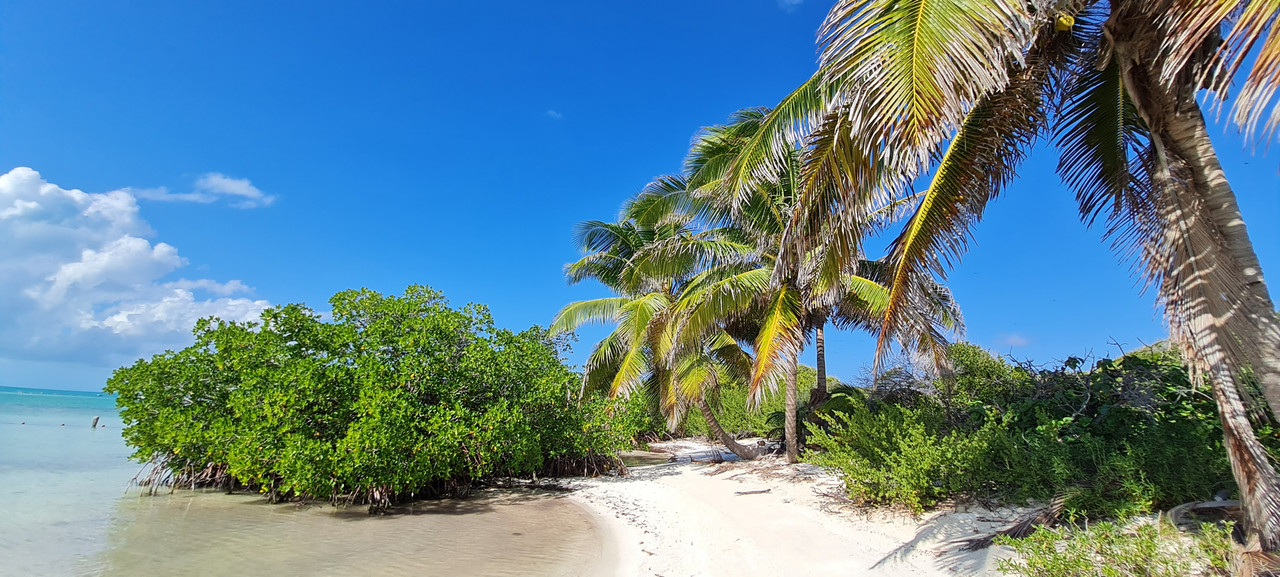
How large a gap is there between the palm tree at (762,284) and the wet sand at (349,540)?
433 centimetres

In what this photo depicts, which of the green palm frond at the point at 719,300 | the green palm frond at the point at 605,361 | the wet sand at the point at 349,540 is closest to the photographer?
the wet sand at the point at 349,540

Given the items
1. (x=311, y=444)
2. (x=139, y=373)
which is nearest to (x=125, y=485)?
(x=139, y=373)

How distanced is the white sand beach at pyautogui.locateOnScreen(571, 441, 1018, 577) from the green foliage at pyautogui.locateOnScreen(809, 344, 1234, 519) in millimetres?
454

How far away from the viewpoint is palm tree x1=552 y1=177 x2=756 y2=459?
1423 centimetres

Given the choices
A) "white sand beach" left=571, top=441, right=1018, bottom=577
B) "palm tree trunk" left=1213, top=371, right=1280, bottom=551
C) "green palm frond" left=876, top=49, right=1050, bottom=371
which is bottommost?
"white sand beach" left=571, top=441, right=1018, bottom=577

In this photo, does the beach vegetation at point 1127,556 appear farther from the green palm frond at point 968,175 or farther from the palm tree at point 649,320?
the palm tree at point 649,320

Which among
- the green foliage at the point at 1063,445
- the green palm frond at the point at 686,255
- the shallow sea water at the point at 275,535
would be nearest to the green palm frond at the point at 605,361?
the green palm frond at the point at 686,255

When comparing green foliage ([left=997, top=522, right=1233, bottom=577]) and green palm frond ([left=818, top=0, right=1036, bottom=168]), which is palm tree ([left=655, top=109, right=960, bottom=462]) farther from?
green palm frond ([left=818, top=0, right=1036, bottom=168])

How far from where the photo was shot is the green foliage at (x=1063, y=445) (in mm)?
5867

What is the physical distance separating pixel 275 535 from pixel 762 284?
29.6ft

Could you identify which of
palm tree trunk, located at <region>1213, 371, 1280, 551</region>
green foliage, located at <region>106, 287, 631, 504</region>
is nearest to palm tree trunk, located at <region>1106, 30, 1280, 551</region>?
palm tree trunk, located at <region>1213, 371, 1280, 551</region>

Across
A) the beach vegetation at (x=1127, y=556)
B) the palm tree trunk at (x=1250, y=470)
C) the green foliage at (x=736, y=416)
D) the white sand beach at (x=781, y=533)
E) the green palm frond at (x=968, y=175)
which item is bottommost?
the white sand beach at (x=781, y=533)

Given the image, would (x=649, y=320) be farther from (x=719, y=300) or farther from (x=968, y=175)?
(x=968, y=175)

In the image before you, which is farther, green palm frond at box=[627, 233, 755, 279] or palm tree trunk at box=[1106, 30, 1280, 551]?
green palm frond at box=[627, 233, 755, 279]
